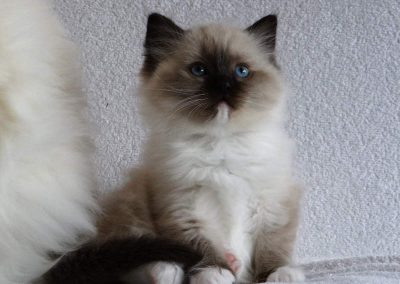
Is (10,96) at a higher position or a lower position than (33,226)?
higher

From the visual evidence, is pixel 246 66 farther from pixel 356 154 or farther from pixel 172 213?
pixel 356 154

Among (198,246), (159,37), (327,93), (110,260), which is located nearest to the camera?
(110,260)

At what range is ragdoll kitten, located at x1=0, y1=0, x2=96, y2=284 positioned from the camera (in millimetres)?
864

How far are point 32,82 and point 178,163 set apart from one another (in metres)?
0.31

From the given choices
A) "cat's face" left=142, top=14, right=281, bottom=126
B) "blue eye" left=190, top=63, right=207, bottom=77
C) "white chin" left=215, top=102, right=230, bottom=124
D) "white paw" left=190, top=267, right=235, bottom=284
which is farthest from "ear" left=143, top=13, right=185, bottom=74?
"white paw" left=190, top=267, right=235, bottom=284

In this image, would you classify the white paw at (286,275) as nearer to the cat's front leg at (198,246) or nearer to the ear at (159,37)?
the cat's front leg at (198,246)

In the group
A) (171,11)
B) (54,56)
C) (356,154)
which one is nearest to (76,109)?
(54,56)

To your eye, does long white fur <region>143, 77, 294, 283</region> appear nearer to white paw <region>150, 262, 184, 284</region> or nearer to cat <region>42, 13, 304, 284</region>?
cat <region>42, 13, 304, 284</region>

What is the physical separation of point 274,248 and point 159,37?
0.49 m

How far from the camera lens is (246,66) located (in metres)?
1.11

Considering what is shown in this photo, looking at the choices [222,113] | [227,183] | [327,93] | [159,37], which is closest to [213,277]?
[227,183]

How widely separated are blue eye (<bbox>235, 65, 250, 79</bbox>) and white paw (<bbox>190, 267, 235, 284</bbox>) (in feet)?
1.23

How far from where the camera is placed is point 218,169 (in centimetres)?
105

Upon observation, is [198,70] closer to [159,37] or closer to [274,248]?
[159,37]
